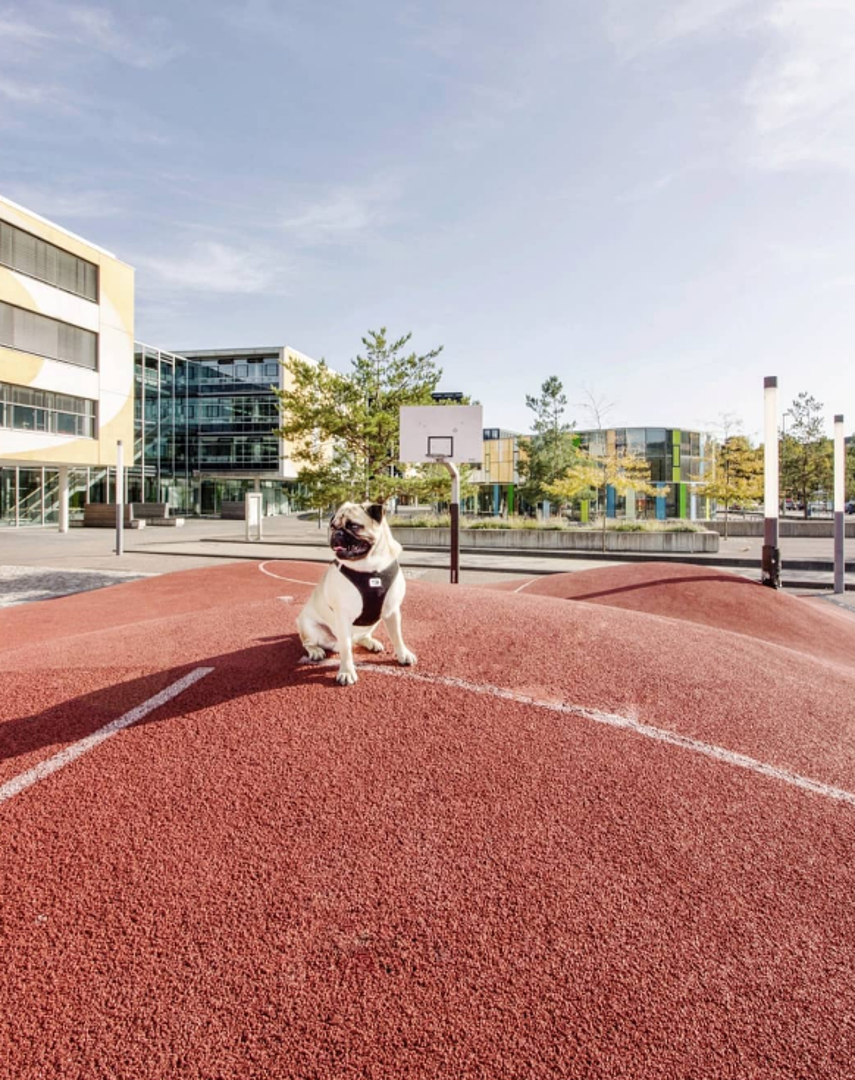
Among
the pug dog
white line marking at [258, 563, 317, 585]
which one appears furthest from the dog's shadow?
white line marking at [258, 563, 317, 585]

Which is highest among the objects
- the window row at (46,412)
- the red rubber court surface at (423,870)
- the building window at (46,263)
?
the building window at (46,263)

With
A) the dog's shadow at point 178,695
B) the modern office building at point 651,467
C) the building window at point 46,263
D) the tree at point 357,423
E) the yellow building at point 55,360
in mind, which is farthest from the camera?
the modern office building at point 651,467

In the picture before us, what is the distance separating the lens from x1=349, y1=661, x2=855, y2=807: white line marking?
3.18m

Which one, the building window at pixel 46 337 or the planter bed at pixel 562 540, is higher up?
the building window at pixel 46 337

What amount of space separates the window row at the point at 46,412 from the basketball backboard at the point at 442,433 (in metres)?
23.4

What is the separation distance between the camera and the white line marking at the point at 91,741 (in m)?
2.85

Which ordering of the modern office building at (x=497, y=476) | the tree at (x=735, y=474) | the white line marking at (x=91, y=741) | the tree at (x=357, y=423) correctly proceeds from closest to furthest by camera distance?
the white line marking at (x=91, y=741), the tree at (x=357, y=423), the tree at (x=735, y=474), the modern office building at (x=497, y=476)

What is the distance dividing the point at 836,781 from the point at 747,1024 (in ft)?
5.98

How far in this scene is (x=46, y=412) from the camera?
30375 millimetres

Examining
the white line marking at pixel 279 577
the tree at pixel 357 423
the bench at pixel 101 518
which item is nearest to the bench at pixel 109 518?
the bench at pixel 101 518

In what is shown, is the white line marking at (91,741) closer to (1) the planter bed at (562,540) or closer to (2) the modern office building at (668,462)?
(1) the planter bed at (562,540)

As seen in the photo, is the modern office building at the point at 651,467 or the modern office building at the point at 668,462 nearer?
the modern office building at the point at 651,467

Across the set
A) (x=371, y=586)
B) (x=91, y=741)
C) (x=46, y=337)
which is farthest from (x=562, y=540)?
(x=46, y=337)

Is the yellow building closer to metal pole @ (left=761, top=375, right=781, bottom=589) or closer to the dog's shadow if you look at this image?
the dog's shadow
